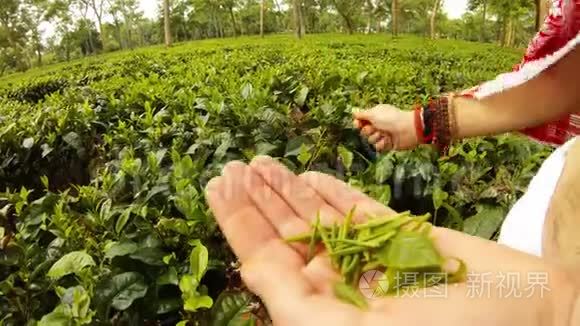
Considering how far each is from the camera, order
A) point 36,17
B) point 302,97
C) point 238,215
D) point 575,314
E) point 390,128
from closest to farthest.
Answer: point 575,314 → point 238,215 → point 390,128 → point 302,97 → point 36,17

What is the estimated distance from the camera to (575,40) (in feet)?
4.88

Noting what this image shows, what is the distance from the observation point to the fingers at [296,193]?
1.66m

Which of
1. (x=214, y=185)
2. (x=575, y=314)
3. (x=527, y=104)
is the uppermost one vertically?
(x=527, y=104)

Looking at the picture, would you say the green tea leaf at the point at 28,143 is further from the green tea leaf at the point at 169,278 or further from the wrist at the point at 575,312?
the wrist at the point at 575,312

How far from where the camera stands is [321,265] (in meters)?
1.41

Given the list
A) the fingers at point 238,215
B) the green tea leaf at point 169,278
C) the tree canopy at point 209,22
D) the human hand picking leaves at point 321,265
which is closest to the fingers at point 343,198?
the human hand picking leaves at point 321,265

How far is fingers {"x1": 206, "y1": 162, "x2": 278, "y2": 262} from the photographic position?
4.77 ft

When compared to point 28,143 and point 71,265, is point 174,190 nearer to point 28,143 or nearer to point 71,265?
point 71,265

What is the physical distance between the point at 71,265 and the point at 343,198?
921mm

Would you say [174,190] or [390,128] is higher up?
[390,128]

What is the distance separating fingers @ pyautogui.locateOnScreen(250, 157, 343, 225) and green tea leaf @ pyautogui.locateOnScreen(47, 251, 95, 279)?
0.63m

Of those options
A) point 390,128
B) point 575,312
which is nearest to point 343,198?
point 390,128

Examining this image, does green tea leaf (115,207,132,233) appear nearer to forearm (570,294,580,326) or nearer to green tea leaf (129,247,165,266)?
green tea leaf (129,247,165,266)

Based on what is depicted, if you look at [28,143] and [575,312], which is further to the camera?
[28,143]
